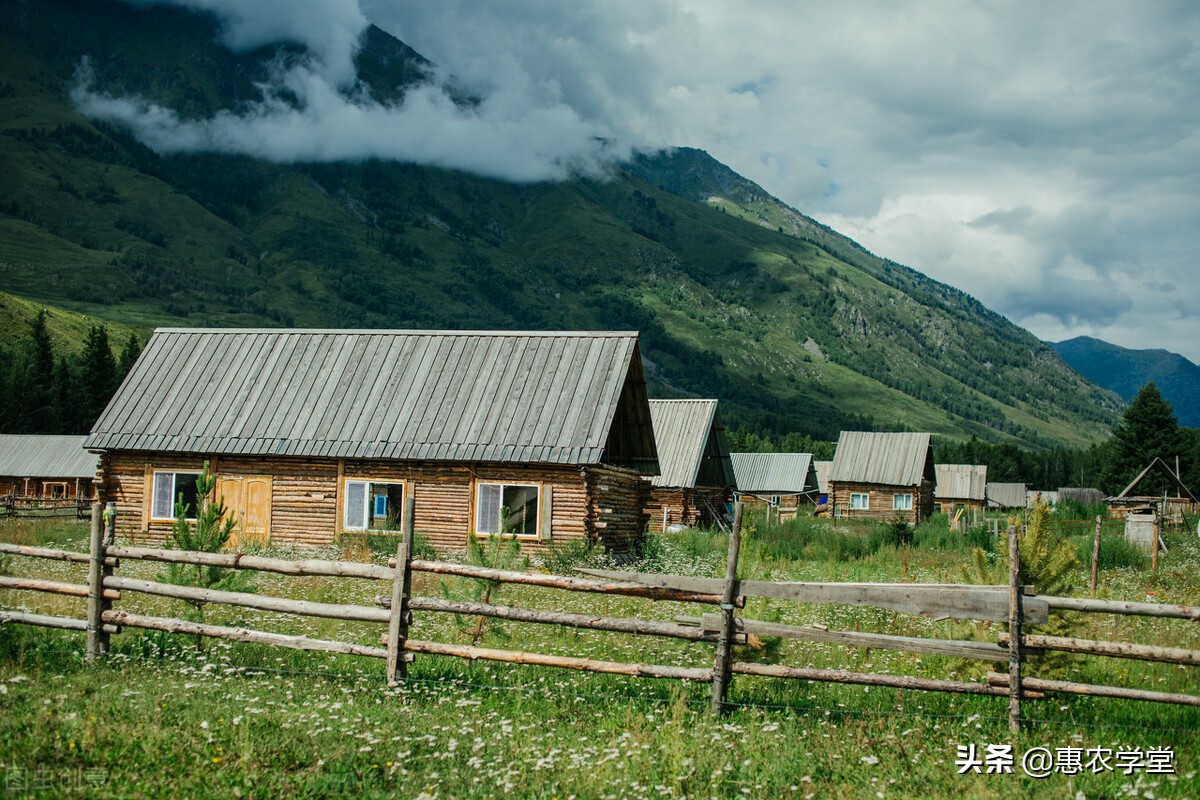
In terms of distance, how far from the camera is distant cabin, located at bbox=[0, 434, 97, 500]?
215 feet

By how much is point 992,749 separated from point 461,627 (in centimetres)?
687

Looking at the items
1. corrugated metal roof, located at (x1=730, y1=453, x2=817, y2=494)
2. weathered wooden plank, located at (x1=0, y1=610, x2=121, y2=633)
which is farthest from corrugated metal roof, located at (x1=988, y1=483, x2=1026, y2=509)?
weathered wooden plank, located at (x1=0, y1=610, x2=121, y2=633)

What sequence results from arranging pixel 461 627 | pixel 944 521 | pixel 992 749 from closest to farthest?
pixel 992 749 → pixel 461 627 → pixel 944 521

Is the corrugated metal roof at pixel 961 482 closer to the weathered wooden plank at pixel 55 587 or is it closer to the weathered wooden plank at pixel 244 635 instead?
the weathered wooden plank at pixel 244 635

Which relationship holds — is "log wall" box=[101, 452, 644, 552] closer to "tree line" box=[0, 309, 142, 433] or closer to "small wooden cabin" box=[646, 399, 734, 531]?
"small wooden cabin" box=[646, 399, 734, 531]

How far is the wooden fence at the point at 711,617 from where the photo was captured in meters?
9.16

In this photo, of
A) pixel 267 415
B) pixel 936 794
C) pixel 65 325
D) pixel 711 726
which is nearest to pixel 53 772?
pixel 711 726

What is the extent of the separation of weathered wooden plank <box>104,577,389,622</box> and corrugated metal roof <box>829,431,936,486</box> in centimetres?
5262

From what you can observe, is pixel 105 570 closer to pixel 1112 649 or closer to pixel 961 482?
pixel 1112 649

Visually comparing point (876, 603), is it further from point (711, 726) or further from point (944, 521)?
point (944, 521)

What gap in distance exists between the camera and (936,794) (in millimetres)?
7316

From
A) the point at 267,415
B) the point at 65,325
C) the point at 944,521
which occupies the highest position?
the point at 65,325


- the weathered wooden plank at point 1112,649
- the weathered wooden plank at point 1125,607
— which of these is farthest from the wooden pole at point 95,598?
the weathered wooden plank at point 1125,607

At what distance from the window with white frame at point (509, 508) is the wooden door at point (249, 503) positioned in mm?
6542
